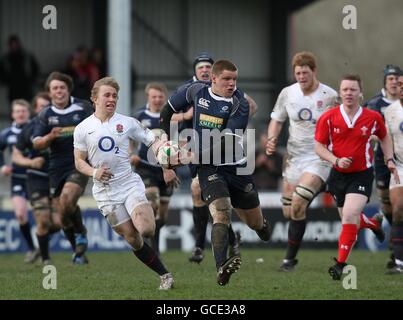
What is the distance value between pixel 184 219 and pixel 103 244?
156 cm

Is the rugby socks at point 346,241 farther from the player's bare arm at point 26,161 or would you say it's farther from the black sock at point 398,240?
the player's bare arm at point 26,161

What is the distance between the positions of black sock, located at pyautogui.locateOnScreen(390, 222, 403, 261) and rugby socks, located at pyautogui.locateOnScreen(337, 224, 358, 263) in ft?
4.78

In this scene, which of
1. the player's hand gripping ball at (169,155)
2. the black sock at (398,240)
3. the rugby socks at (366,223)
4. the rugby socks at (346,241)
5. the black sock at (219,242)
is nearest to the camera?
the black sock at (219,242)

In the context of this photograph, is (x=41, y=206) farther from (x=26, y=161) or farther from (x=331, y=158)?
(x=331, y=158)

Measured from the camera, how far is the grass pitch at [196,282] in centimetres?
1107

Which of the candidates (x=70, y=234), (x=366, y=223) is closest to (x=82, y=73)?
(x=70, y=234)

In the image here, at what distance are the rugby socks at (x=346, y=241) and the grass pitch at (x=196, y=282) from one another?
0.32 metres

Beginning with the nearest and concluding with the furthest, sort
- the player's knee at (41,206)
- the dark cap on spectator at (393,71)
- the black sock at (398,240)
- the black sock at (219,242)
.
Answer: the black sock at (219,242) < the black sock at (398,240) < the dark cap on spectator at (393,71) < the player's knee at (41,206)

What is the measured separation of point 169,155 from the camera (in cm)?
1130

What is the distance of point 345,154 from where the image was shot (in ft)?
40.8

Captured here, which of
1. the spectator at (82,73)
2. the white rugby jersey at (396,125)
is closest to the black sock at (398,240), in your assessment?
the white rugby jersey at (396,125)

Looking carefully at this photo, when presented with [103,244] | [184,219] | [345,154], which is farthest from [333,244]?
[345,154]

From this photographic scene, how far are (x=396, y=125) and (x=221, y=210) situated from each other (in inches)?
131
